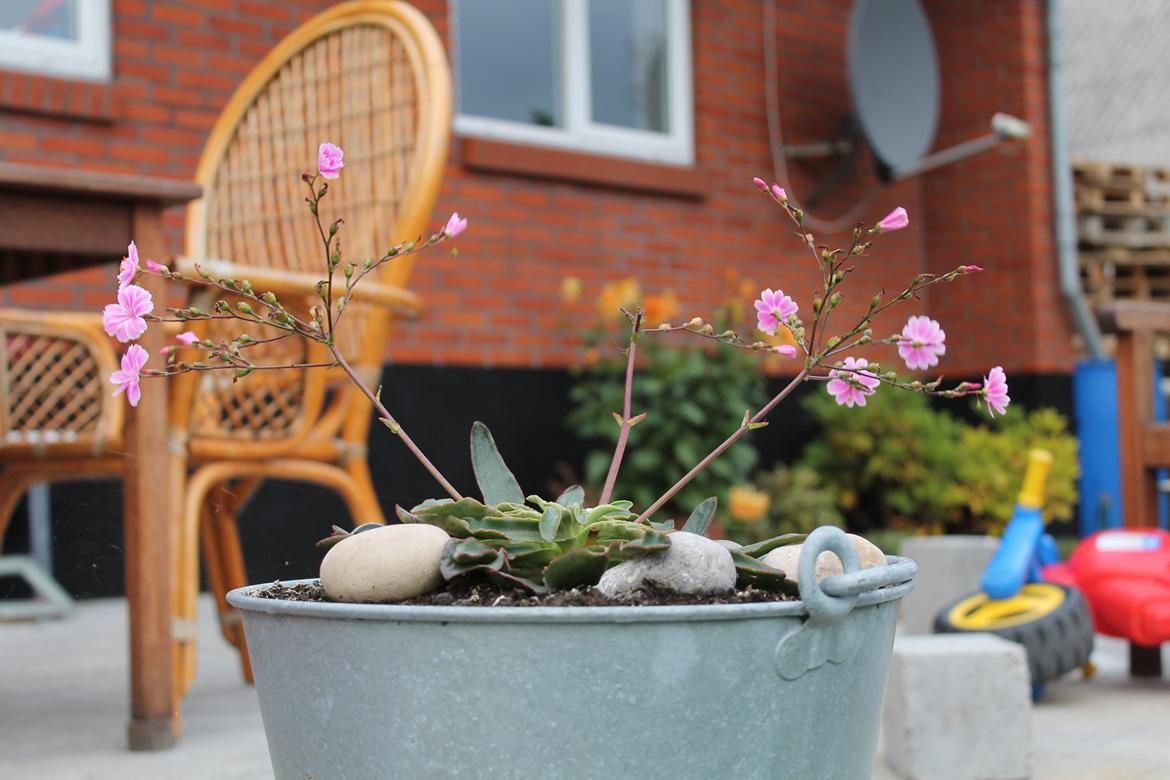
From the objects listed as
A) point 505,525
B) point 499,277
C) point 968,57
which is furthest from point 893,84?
point 505,525

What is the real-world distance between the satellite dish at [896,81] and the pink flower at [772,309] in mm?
4428

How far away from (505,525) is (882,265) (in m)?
5.07

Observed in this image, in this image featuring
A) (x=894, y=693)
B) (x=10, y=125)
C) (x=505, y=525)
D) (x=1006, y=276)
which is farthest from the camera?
(x=1006, y=276)

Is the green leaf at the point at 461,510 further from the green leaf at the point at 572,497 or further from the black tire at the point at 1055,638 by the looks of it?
the black tire at the point at 1055,638

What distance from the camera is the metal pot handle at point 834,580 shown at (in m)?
0.86

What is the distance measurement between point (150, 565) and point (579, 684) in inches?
51.7

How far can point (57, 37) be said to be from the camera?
12.4 feet

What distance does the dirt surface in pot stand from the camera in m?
0.92

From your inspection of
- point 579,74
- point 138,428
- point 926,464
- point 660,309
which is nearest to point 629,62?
point 579,74

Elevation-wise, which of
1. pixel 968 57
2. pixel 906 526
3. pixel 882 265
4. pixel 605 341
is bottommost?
pixel 906 526

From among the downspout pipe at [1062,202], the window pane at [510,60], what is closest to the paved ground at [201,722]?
the window pane at [510,60]

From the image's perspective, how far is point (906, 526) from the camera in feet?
17.2

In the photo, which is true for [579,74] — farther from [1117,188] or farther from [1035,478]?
[1035,478]

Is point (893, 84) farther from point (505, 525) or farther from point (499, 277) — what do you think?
point (505, 525)
